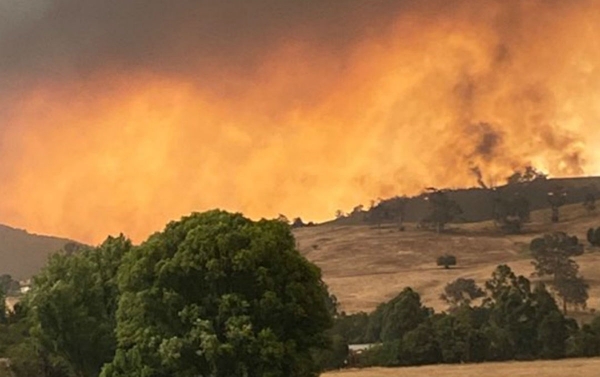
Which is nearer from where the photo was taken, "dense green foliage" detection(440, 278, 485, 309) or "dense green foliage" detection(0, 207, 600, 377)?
"dense green foliage" detection(0, 207, 600, 377)

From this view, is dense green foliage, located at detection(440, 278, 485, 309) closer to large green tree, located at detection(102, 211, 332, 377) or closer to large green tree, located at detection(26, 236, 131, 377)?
large green tree, located at detection(26, 236, 131, 377)

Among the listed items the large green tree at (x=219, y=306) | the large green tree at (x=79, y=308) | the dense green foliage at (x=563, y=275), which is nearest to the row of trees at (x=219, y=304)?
the large green tree at (x=219, y=306)

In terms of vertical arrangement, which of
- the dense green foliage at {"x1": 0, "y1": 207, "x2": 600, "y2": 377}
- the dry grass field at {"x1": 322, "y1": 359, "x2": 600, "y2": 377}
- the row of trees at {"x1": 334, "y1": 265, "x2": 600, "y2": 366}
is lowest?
the dry grass field at {"x1": 322, "y1": 359, "x2": 600, "y2": 377}

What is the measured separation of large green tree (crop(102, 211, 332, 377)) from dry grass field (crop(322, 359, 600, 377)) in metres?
25.5

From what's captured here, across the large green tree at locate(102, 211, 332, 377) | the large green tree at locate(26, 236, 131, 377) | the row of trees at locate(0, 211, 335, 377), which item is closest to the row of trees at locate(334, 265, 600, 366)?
the large green tree at locate(26, 236, 131, 377)

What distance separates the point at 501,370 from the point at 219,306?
40.1 metres

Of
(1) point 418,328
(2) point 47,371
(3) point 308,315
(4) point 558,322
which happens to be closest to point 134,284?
(3) point 308,315

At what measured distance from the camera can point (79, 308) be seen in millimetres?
76312

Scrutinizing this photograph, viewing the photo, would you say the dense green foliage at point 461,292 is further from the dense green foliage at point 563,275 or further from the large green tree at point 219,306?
the large green tree at point 219,306

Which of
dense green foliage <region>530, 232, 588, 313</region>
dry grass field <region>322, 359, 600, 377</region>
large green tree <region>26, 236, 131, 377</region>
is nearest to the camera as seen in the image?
large green tree <region>26, 236, 131, 377</region>

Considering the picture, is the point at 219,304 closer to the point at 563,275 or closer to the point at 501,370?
the point at 501,370

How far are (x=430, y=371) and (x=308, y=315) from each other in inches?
1305

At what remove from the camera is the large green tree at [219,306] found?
189ft

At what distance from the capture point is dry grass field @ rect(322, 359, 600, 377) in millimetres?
80431
